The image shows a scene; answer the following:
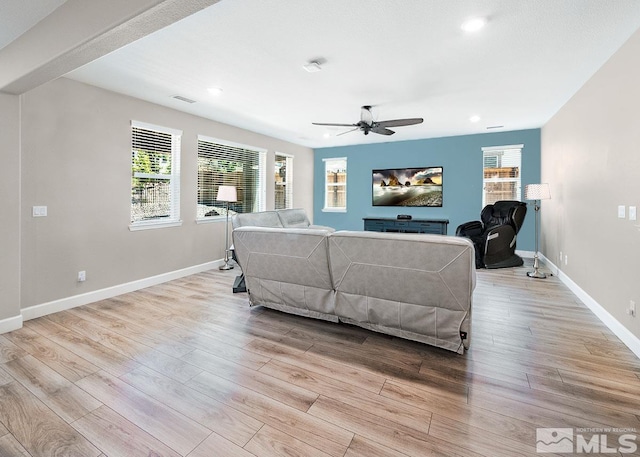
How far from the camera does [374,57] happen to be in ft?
10.2

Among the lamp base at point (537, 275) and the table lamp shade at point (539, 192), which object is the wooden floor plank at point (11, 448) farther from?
the table lamp shade at point (539, 192)

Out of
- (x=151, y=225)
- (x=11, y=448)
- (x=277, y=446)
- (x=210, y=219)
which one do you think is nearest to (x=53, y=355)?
(x=11, y=448)

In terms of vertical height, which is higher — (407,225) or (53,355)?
(407,225)

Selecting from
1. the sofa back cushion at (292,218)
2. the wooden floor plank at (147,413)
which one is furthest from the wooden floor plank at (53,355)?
the sofa back cushion at (292,218)

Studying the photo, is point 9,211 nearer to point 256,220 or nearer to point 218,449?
point 256,220

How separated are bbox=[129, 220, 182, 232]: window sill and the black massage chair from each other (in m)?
5.05

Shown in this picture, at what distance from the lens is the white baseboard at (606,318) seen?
2.54 metres

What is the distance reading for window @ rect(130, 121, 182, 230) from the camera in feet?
14.6

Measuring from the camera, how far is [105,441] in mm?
1615

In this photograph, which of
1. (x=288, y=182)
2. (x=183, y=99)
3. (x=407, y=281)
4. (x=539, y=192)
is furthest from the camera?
(x=288, y=182)

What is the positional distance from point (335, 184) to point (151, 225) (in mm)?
5018

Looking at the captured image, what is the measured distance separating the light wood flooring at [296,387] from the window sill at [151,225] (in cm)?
141

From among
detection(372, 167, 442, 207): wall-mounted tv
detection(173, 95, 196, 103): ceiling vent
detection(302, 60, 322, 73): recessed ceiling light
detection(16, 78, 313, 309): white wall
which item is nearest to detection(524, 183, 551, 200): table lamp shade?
detection(372, 167, 442, 207): wall-mounted tv

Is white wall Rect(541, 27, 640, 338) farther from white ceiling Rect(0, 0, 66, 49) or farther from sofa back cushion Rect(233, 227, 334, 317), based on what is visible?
white ceiling Rect(0, 0, 66, 49)
